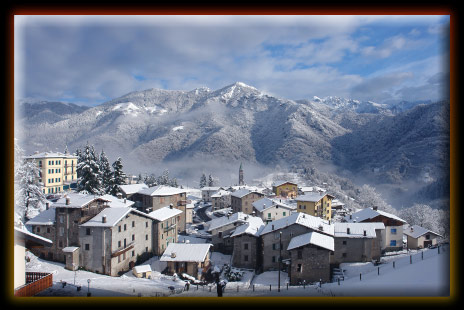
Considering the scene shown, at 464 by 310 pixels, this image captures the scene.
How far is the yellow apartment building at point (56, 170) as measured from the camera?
2916 cm

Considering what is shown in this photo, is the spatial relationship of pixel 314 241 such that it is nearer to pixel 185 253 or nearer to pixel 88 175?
pixel 185 253

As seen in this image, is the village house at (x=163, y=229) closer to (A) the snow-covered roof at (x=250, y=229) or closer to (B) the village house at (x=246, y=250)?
(A) the snow-covered roof at (x=250, y=229)

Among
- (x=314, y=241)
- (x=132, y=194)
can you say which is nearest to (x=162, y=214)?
(x=132, y=194)

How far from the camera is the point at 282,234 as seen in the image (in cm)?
1838

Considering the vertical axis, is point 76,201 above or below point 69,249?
above

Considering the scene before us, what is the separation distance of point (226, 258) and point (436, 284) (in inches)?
677

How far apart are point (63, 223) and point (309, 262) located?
14519 millimetres

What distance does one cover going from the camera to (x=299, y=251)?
15.5 m

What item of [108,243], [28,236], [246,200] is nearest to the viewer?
[28,236]

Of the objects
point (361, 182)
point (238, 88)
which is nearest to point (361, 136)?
point (361, 182)

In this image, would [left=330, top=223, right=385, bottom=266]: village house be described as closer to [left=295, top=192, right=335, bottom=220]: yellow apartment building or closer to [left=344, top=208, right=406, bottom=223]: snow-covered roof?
[left=344, top=208, right=406, bottom=223]: snow-covered roof

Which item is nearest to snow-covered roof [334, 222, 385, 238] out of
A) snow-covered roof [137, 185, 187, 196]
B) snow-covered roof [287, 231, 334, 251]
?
snow-covered roof [287, 231, 334, 251]
